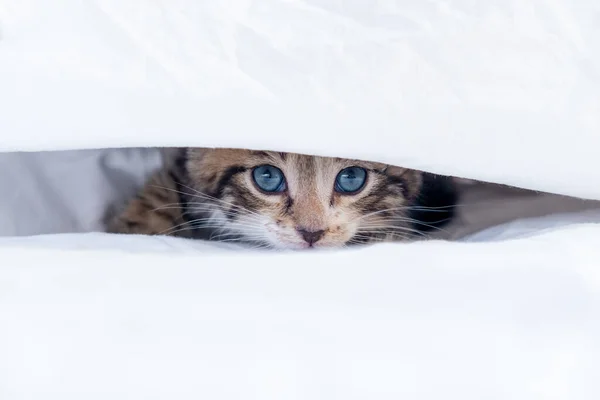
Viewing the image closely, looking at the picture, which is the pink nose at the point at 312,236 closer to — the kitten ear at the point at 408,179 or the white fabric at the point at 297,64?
the kitten ear at the point at 408,179

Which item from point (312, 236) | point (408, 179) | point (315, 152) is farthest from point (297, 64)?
point (408, 179)

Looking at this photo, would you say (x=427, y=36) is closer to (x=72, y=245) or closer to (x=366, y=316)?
(x=366, y=316)

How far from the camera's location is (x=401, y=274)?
2.19 ft


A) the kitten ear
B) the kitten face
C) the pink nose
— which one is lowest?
the pink nose

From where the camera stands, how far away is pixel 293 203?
1.17m

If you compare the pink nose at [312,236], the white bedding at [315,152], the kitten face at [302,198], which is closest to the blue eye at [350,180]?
the kitten face at [302,198]

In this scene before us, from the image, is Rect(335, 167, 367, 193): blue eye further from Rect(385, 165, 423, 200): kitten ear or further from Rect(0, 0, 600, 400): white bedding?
Rect(0, 0, 600, 400): white bedding

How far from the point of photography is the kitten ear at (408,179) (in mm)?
1195

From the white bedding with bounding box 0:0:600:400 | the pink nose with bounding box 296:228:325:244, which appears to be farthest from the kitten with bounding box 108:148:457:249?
the white bedding with bounding box 0:0:600:400

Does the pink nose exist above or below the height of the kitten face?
below

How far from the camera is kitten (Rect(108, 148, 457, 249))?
3.75 feet

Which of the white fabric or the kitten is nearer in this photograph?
the white fabric

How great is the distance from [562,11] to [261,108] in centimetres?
35

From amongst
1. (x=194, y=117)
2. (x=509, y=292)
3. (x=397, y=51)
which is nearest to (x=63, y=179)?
(x=194, y=117)
